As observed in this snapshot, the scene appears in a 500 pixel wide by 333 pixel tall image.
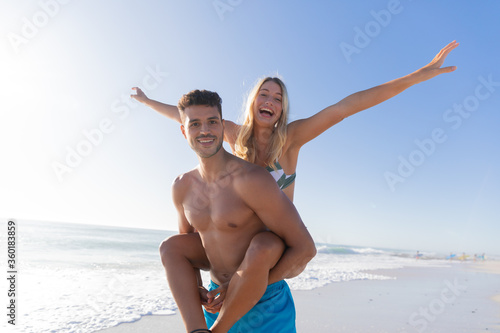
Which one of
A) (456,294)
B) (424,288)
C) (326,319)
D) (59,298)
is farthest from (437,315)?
(59,298)

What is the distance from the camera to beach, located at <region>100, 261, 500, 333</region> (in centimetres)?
589

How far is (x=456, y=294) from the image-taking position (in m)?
9.54

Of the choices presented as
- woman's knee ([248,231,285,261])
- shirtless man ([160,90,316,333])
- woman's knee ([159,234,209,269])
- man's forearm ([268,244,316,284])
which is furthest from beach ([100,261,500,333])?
woman's knee ([248,231,285,261])

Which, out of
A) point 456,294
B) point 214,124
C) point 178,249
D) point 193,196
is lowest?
point 456,294

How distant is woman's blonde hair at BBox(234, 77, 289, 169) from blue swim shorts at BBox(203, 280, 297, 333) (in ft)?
3.26

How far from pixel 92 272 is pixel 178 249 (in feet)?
32.1

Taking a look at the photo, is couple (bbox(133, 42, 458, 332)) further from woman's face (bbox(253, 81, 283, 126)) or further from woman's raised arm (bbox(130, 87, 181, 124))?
woman's raised arm (bbox(130, 87, 181, 124))

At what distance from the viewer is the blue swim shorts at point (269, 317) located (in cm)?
265

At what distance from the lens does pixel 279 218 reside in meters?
2.26

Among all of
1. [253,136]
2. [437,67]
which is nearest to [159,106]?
[253,136]

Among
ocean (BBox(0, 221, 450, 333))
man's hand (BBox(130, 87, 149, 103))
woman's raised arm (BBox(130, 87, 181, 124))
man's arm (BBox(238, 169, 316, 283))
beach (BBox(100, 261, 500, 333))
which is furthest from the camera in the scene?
beach (BBox(100, 261, 500, 333))

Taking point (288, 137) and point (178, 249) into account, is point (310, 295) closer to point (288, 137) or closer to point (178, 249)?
point (288, 137)

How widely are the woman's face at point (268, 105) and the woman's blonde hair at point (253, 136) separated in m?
0.04

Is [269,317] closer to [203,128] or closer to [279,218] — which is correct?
[279,218]
